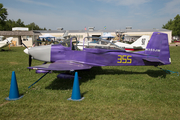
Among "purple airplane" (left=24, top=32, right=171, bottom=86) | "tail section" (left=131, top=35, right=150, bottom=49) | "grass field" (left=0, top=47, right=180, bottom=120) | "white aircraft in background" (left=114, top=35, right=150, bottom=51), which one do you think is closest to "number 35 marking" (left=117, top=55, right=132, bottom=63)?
"purple airplane" (left=24, top=32, right=171, bottom=86)

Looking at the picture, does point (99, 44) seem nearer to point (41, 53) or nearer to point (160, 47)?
point (41, 53)

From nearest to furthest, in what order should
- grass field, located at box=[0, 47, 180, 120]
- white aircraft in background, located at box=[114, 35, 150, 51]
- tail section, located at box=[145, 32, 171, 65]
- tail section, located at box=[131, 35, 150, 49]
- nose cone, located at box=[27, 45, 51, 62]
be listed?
grass field, located at box=[0, 47, 180, 120] → nose cone, located at box=[27, 45, 51, 62] → tail section, located at box=[145, 32, 171, 65] → white aircraft in background, located at box=[114, 35, 150, 51] → tail section, located at box=[131, 35, 150, 49]

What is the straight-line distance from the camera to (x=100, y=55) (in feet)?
22.2

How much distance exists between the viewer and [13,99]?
176 inches

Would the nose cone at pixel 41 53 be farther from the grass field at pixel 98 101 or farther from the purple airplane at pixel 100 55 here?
the grass field at pixel 98 101

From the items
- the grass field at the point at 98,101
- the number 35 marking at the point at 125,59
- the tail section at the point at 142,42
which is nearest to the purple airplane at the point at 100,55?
the number 35 marking at the point at 125,59

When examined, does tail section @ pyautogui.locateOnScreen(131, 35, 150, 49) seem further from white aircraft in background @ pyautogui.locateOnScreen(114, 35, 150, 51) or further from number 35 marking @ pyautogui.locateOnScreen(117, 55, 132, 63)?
number 35 marking @ pyautogui.locateOnScreen(117, 55, 132, 63)

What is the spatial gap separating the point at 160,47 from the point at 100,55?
10.2 feet

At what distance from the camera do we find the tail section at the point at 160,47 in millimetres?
6832

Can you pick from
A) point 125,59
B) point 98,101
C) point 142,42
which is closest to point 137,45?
point 142,42

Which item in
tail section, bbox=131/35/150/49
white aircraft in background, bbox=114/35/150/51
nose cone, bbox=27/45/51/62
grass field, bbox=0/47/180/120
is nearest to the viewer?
grass field, bbox=0/47/180/120

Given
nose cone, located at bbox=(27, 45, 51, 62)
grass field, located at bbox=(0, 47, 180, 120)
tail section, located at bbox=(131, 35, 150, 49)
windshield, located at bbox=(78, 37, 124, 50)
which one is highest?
tail section, located at bbox=(131, 35, 150, 49)

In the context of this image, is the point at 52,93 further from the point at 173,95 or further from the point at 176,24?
the point at 176,24

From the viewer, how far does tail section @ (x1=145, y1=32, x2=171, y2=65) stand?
6832mm
